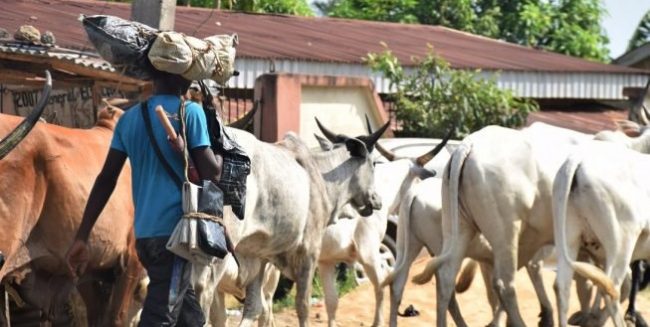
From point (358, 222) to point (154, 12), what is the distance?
11.2 ft

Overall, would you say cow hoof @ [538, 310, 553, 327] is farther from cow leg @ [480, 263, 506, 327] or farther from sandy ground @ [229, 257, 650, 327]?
sandy ground @ [229, 257, 650, 327]

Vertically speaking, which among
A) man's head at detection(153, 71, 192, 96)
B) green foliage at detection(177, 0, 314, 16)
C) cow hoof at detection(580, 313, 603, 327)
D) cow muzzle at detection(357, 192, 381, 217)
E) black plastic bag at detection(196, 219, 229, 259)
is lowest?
cow hoof at detection(580, 313, 603, 327)

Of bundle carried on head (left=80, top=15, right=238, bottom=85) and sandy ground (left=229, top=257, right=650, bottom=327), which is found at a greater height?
bundle carried on head (left=80, top=15, right=238, bottom=85)

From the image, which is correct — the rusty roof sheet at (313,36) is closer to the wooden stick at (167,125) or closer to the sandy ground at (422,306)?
the sandy ground at (422,306)

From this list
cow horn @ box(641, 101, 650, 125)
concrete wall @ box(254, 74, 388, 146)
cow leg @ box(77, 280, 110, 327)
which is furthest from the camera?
cow horn @ box(641, 101, 650, 125)

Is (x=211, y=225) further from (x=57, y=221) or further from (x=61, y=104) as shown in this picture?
(x=61, y=104)

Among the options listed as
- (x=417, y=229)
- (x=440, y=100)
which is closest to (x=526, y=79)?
(x=440, y=100)

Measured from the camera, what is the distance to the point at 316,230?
11398 millimetres

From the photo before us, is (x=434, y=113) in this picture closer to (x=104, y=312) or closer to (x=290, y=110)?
(x=290, y=110)

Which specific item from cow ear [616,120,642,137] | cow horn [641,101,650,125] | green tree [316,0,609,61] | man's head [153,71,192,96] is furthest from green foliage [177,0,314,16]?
man's head [153,71,192,96]

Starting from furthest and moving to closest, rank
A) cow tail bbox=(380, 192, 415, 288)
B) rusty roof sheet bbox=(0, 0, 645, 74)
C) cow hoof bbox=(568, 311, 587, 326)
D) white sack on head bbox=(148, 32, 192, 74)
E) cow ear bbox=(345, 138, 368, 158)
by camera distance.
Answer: rusty roof sheet bbox=(0, 0, 645, 74), cow tail bbox=(380, 192, 415, 288), cow hoof bbox=(568, 311, 587, 326), cow ear bbox=(345, 138, 368, 158), white sack on head bbox=(148, 32, 192, 74)

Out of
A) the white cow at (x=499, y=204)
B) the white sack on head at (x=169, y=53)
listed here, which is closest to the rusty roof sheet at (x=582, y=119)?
the white cow at (x=499, y=204)

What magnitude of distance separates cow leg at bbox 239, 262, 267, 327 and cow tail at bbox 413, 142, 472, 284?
5.44 feet

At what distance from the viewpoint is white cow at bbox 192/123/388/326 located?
1022 centimetres
